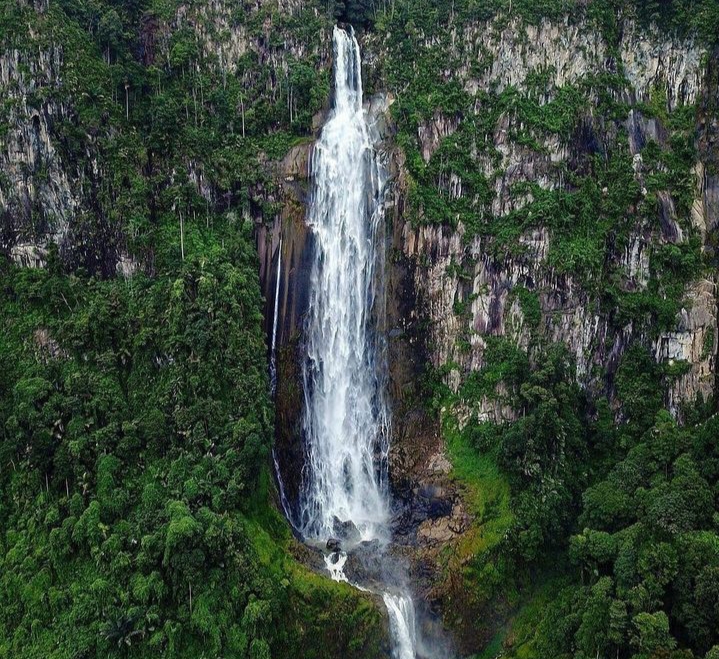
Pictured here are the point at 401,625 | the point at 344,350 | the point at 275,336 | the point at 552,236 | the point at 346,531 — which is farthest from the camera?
the point at 344,350

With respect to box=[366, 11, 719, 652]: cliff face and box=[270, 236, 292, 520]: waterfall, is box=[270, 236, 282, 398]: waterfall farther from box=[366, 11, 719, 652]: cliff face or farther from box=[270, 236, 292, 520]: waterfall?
box=[366, 11, 719, 652]: cliff face

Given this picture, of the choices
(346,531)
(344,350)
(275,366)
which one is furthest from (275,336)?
(346,531)

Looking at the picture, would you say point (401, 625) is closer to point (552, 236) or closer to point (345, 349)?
point (345, 349)

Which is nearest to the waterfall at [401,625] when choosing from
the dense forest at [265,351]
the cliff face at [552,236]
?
the dense forest at [265,351]

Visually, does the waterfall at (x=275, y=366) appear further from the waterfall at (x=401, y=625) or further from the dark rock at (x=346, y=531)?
the waterfall at (x=401, y=625)

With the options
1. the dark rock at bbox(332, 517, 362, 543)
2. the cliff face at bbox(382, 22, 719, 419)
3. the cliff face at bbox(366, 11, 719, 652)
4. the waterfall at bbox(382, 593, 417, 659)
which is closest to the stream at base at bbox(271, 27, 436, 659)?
the dark rock at bbox(332, 517, 362, 543)

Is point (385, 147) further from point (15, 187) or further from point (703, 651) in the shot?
point (703, 651)
